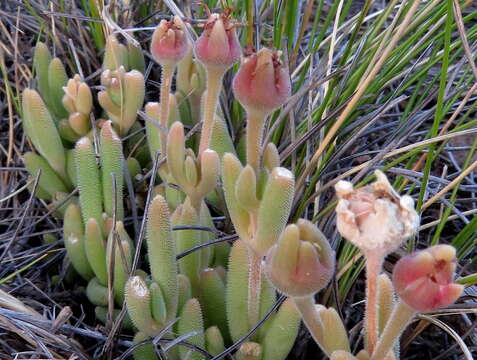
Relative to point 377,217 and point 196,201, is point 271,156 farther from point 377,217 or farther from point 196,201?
point 377,217

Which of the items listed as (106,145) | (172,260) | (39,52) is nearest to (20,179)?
(39,52)

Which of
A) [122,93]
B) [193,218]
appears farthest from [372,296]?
[122,93]

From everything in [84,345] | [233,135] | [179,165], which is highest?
[179,165]

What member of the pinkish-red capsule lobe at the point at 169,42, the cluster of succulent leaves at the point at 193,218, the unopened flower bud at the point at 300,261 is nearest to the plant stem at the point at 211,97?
the cluster of succulent leaves at the point at 193,218

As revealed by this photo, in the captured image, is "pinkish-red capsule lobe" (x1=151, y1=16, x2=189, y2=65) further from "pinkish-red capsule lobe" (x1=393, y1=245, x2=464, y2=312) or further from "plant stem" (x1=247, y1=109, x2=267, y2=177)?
"pinkish-red capsule lobe" (x1=393, y1=245, x2=464, y2=312)

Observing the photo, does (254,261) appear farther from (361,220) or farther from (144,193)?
(144,193)
